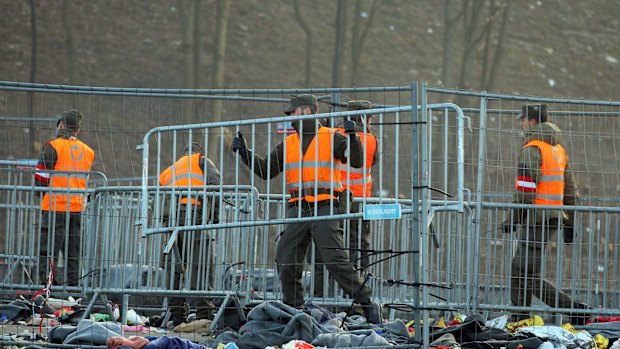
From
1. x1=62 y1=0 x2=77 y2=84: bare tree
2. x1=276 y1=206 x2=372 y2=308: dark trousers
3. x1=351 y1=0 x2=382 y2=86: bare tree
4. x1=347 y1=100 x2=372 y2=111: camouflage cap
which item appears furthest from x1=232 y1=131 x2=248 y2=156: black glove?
x1=351 y1=0 x2=382 y2=86: bare tree

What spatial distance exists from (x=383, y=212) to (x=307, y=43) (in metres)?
24.4

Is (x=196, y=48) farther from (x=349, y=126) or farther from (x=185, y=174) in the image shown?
(x=349, y=126)

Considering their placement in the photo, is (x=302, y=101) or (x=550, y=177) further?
(x=550, y=177)

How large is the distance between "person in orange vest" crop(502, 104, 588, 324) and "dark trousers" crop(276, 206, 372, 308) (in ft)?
5.96

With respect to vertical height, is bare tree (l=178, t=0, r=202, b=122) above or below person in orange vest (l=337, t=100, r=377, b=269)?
above

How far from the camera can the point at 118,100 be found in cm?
3006

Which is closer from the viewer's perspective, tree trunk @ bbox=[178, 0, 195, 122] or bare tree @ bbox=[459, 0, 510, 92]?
tree trunk @ bbox=[178, 0, 195, 122]

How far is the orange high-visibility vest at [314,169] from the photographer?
35.7 ft

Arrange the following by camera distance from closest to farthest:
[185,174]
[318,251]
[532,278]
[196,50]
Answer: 1. [318,251]
2. [532,278]
3. [185,174]
4. [196,50]

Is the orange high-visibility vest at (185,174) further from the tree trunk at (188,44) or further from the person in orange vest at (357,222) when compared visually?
the tree trunk at (188,44)

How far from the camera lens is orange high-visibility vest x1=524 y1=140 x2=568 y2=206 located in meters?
13.1

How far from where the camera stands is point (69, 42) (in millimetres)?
32688

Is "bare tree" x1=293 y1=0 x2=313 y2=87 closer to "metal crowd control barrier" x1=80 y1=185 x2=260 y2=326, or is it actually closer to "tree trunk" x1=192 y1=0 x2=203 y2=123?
"tree trunk" x1=192 y1=0 x2=203 y2=123

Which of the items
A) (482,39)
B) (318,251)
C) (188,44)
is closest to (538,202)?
(318,251)
